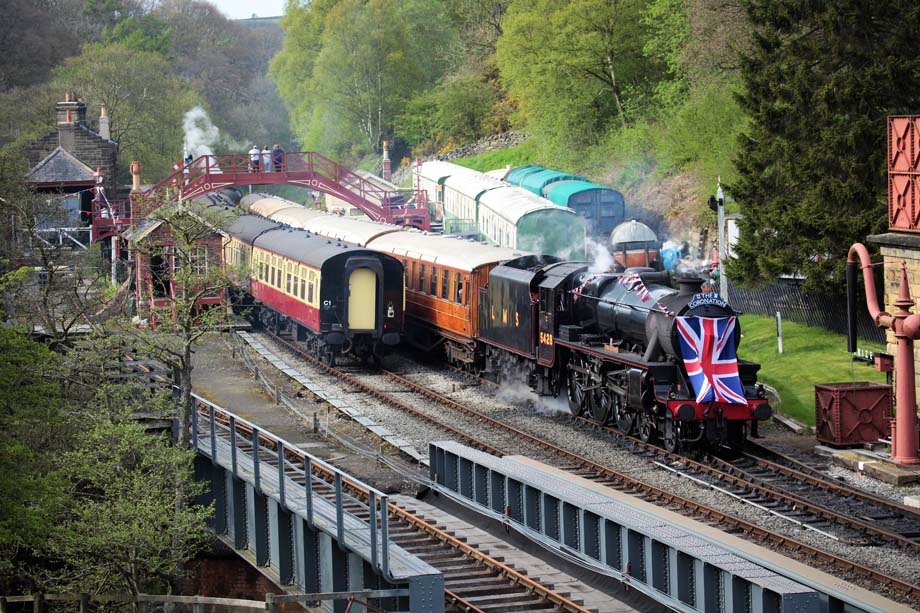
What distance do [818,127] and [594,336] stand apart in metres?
9.46

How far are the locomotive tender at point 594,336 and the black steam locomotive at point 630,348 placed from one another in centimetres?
2

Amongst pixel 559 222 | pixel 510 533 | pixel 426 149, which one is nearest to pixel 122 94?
pixel 426 149

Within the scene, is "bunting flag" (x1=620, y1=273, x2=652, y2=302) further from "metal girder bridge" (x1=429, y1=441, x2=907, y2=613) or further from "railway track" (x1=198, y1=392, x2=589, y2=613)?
"railway track" (x1=198, y1=392, x2=589, y2=613)

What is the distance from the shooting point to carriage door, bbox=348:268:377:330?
2975 centimetres

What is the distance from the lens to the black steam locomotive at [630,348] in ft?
66.8

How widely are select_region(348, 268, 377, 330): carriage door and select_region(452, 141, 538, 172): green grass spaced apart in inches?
1434

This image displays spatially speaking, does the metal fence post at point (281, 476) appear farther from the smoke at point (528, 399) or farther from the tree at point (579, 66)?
the tree at point (579, 66)

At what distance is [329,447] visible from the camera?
2252 centimetres

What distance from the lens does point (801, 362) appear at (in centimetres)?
2786

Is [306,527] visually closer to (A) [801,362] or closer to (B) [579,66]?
(A) [801,362]

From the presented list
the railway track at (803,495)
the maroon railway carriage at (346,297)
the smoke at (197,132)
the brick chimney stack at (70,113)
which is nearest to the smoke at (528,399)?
the railway track at (803,495)

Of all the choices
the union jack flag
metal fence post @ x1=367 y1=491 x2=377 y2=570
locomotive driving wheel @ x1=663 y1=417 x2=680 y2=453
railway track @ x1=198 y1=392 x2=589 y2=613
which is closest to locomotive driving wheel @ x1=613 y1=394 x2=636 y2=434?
locomotive driving wheel @ x1=663 y1=417 x2=680 y2=453

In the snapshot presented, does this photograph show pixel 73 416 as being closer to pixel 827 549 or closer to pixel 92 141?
pixel 827 549

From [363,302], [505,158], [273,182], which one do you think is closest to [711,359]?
[363,302]
